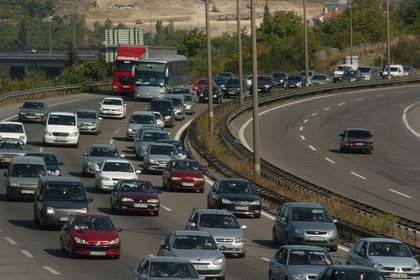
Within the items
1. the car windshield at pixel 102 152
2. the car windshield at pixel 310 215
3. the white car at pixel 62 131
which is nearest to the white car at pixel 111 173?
the car windshield at pixel 102 152


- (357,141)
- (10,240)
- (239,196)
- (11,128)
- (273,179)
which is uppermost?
(11,128)

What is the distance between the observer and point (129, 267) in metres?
33.9

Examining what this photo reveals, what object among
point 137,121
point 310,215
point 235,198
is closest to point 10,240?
point 310,215

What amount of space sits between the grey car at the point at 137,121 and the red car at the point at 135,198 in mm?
24203

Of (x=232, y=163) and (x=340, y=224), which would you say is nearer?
(x=340, y=224)

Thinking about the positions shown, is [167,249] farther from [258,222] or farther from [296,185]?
[296,185]

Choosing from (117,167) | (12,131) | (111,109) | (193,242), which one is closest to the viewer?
(193,242)

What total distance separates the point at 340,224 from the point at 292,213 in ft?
7.09

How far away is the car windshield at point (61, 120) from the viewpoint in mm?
65688

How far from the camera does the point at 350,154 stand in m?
72.5

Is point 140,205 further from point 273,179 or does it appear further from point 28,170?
point 273,179

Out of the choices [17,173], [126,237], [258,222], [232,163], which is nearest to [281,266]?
[126,237]

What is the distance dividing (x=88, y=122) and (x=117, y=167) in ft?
68.9

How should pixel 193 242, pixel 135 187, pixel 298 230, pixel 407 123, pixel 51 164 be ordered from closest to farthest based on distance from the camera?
pixel 193 242 < pixel 298 230 < pixel 135 187 < pixel 51 164 < pixel 407 123
